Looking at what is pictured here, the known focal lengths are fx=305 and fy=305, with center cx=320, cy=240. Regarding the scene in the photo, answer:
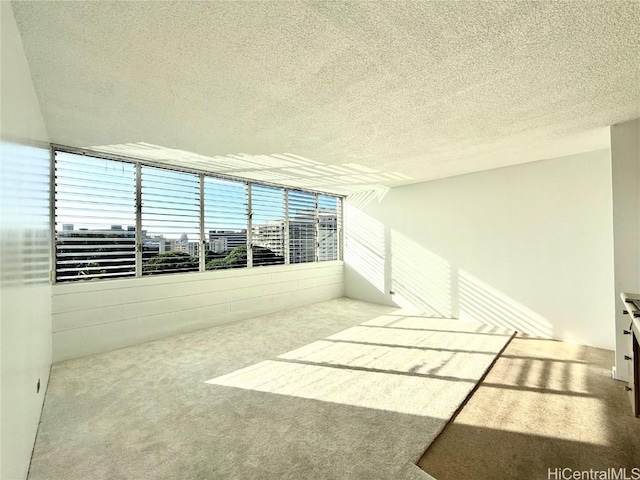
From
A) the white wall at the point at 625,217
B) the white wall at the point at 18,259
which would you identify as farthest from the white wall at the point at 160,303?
the white wall at the point at 625,217

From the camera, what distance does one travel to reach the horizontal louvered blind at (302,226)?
6.25 metres

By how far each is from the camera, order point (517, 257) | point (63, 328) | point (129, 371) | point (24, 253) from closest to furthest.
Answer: point (24, 253)
point (129, 371)
point (63, 328)
point (517, 257)

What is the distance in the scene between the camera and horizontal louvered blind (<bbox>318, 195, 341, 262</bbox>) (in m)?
6.86

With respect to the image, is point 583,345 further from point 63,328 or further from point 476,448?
point 63,328

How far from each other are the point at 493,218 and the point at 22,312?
205 inches

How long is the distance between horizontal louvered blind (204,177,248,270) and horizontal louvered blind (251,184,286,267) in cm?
22

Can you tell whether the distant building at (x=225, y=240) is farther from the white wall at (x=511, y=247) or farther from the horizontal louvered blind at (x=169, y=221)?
the white wall at (x=511, y=247)

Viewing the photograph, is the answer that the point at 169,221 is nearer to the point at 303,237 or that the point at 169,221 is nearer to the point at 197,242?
the point at 197,242

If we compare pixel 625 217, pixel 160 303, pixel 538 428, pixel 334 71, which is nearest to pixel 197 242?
pixel 160 303

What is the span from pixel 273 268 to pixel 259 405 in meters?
3.33

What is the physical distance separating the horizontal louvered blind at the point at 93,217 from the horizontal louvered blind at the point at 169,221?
18cm

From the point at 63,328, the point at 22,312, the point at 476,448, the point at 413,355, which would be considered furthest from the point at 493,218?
the point at 63,328

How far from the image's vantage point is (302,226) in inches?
255

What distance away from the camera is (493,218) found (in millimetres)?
4566
